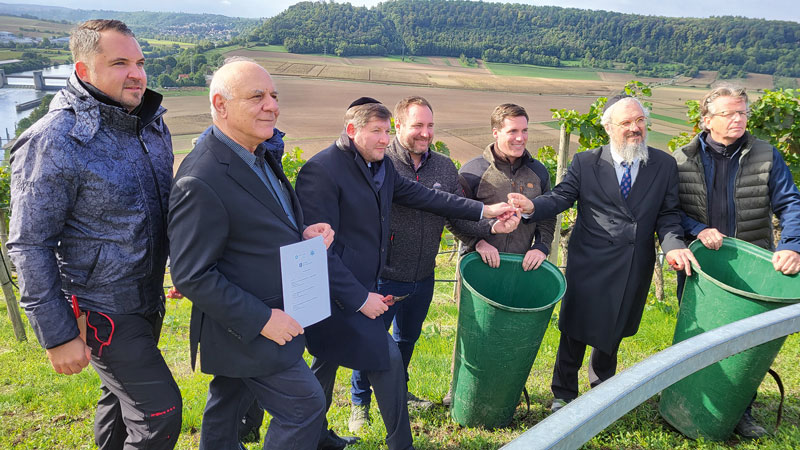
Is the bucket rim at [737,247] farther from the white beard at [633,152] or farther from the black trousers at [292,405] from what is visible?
the black trousers at [292,405]

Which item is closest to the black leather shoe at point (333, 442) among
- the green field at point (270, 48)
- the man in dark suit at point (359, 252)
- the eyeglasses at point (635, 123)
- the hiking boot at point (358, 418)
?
the man in dark suit at point (359, 252)

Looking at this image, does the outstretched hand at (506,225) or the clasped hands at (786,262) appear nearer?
the clasped hands at (786,262)

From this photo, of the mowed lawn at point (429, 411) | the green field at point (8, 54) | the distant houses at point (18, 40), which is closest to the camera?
the mowed lawn at point (429, 411)

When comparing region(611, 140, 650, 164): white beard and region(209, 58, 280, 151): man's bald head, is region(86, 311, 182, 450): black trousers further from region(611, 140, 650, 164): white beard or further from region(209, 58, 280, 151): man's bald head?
region(611, 140, 650, 164): white beard

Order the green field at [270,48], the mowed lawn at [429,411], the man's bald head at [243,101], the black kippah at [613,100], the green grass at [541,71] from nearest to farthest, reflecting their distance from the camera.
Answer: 1. the man's bald head at [243,101]
2. the mowed lawn at [429,411]
3. the black kippah at [613,100]
4. the green grass at [541,71]
5. the green field at [270,48]

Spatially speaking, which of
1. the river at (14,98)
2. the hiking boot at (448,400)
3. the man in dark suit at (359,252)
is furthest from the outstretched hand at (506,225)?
the river at (14,98)

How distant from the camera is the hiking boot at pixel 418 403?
321 cm

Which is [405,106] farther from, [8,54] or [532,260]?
[8,54]

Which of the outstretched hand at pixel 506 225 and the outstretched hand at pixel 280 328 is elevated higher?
the outstretched hand at pixel 506 225

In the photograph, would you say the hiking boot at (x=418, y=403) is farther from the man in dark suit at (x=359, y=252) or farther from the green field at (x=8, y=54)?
the green field at (x=8, y=54)

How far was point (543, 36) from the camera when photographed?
72.4 m

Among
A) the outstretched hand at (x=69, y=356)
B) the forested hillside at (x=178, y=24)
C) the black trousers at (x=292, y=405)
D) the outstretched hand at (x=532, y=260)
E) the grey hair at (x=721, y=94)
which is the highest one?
the forested hillside at (x=178, y=24)

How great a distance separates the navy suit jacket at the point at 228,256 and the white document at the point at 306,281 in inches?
1.8

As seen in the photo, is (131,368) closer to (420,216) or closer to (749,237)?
(420,216)
